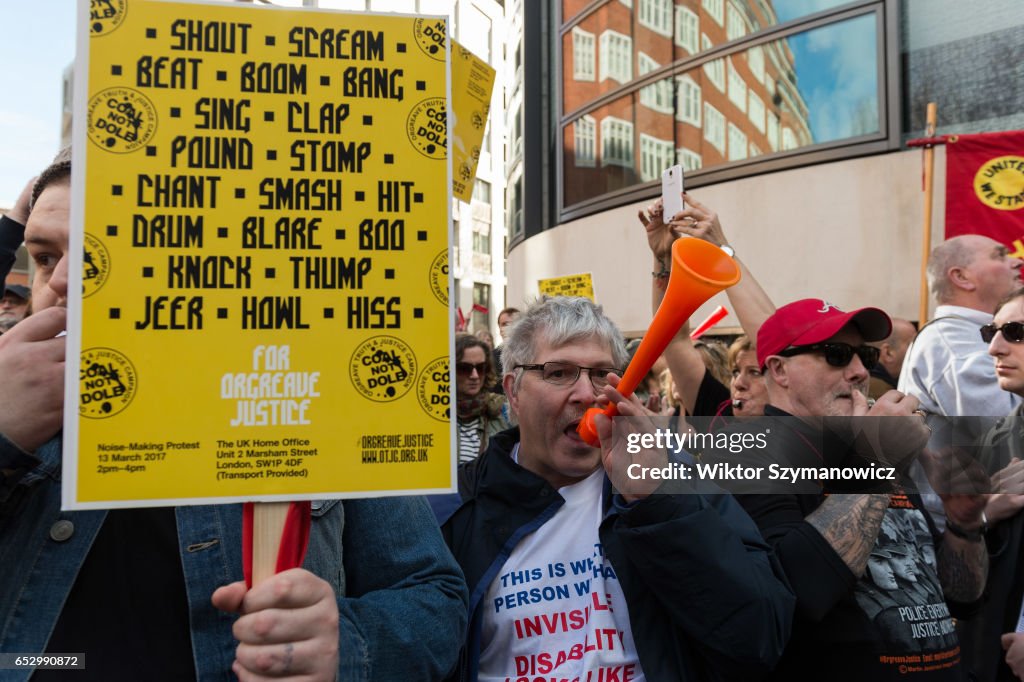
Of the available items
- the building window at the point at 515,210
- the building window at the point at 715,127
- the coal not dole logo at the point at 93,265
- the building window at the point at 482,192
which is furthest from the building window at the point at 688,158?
the building window at the point at 482,192

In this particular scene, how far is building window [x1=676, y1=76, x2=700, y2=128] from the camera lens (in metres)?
10.3

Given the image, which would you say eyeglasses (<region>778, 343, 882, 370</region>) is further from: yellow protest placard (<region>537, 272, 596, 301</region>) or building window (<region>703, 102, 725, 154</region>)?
building window (<region>703, 102, 725, 154</region>)

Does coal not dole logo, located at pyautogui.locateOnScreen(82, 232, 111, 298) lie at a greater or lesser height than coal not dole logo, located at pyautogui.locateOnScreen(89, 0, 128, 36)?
lesser

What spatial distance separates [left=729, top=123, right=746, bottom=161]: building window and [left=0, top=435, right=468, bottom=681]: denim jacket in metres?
9.14

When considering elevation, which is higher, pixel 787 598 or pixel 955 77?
pixel 955 77

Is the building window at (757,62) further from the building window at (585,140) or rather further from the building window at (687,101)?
the building window at (585,140)

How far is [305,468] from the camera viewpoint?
124 centimetres

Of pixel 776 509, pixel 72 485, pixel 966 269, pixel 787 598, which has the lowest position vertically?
pixel 787 598

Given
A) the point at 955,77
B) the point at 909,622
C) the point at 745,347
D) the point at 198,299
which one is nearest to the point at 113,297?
the point at 198,299

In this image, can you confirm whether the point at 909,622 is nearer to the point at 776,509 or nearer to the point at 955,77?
the point at 776,509

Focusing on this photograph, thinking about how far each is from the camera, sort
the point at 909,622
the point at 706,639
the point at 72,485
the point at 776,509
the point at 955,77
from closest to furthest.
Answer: the point at 72,485 → the point at 706,639 → the point at 909,622 → the point at 776,509 → the point at 955,77

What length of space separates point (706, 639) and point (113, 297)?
1.41m

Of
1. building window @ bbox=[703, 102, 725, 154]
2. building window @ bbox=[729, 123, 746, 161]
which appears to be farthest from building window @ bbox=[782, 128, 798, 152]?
building window @ bbox=[703, 102, 725, 154]

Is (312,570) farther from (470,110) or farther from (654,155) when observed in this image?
(654,155)
